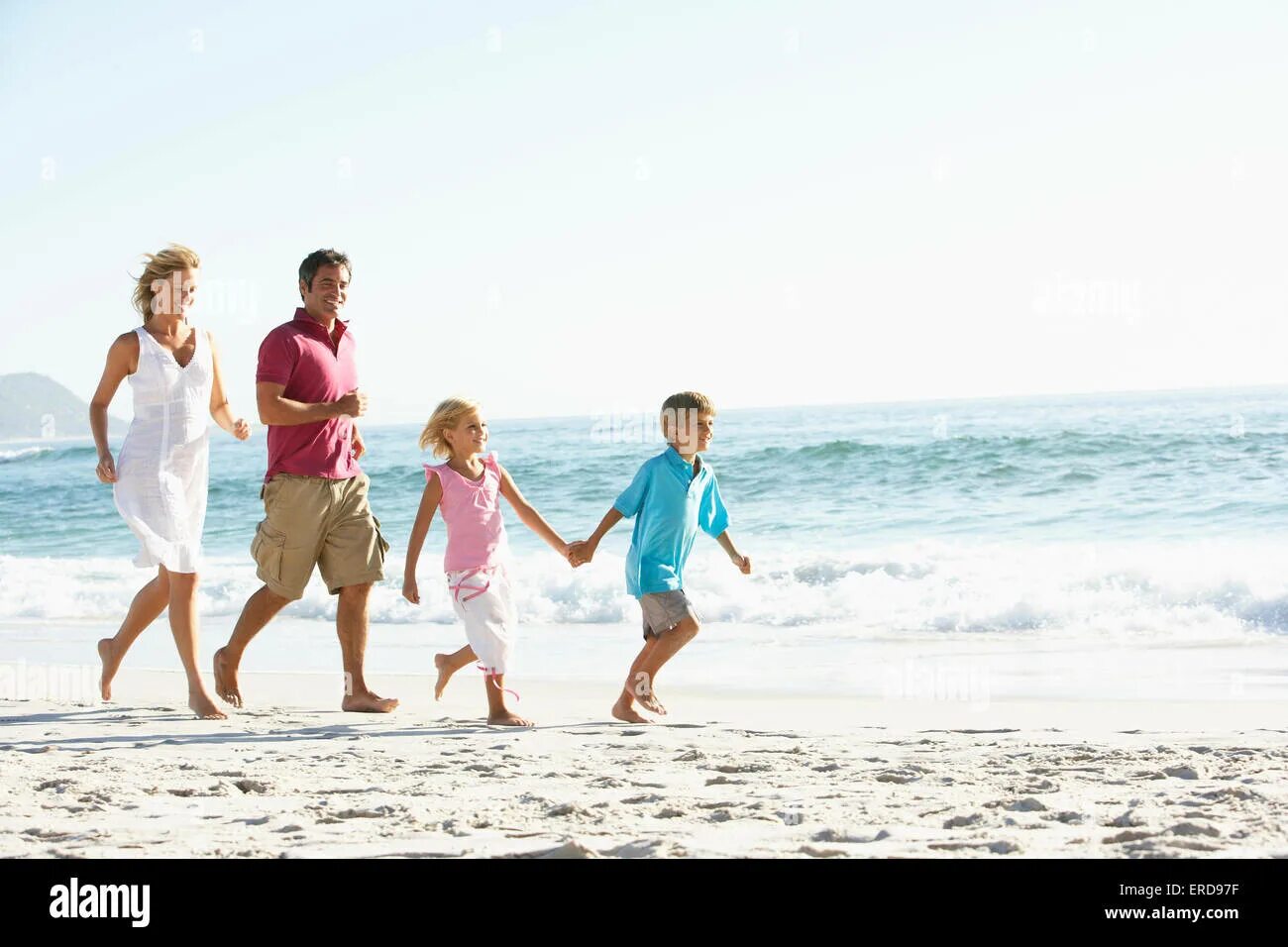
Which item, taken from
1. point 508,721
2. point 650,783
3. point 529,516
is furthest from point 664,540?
point 650,783

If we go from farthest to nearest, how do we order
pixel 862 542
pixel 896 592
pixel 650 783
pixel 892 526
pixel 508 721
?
1. pixel 892 526
2. pixel 862 542
3. pixel 896 592
4. pixel 508 721
5. pixel 650 783

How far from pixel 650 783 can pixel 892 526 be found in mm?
11858

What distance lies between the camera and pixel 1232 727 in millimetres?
4992

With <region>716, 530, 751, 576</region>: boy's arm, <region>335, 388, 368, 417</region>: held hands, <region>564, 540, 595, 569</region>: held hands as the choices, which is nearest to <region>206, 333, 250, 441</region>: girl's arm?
<region>335, 388, 368, 417</region>: held hands

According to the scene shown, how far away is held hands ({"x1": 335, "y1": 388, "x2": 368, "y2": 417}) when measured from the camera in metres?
4.91

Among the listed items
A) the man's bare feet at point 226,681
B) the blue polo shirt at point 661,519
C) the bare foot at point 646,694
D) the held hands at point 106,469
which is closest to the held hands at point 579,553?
the blue polo shirt at point 661,519

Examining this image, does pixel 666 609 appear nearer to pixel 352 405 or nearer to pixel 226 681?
pixel 352 405

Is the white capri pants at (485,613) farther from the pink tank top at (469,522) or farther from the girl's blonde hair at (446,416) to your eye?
the girl's blonde hair at (446,416)

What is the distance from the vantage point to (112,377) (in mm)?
4840

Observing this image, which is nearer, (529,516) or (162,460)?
(162,460)

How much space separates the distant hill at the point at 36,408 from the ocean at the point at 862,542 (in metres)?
30.3

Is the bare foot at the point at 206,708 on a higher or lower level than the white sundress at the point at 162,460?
lower

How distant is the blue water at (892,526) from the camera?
9484 mm
